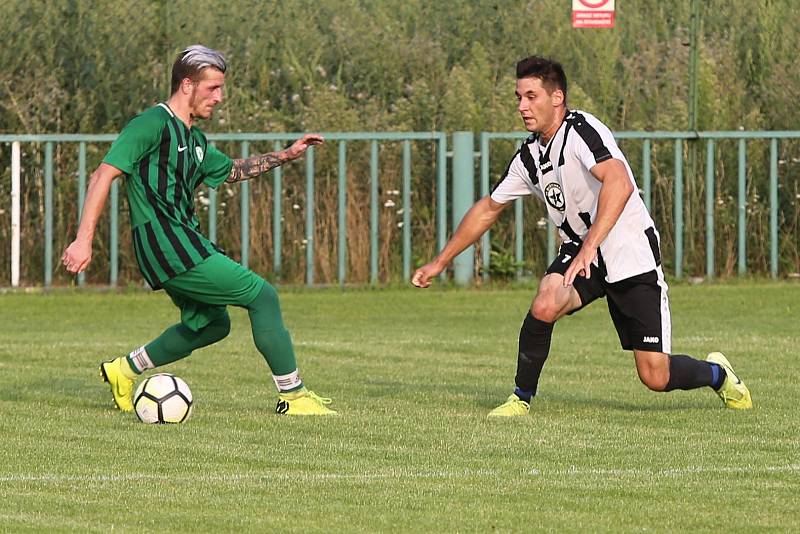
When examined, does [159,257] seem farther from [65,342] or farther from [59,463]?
[65,342]

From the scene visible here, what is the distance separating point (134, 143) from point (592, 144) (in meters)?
2.22

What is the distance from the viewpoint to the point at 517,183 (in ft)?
31.9

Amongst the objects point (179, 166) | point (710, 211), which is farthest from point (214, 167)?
point (710, 211)

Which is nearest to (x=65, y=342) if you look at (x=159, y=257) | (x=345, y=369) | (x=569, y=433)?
(x=345, y=369)

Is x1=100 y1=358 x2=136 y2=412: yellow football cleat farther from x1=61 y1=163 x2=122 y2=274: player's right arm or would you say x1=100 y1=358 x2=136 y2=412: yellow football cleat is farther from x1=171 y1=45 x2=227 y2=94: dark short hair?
x1=171 y1=45 x2=227 y2=94: dark short hair

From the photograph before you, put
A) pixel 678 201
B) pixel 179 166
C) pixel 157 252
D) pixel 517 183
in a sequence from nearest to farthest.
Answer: pixel 157 252, pixel 179 166, pixel 517 183, pixel 678 201

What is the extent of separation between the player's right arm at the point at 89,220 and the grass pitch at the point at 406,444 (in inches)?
31.9

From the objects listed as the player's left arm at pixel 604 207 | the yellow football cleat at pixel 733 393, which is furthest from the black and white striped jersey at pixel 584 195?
the yellow football cleat at pixel 733 393

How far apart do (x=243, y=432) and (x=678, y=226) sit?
10860 mm

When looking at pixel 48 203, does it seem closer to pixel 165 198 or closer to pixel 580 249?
pixel 165 198

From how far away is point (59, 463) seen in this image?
7875mm

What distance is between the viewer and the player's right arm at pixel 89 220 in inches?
349

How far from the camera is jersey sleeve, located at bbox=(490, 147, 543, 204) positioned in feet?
31.7

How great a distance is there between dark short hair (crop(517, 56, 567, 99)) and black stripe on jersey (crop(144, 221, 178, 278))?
76.7 inches
